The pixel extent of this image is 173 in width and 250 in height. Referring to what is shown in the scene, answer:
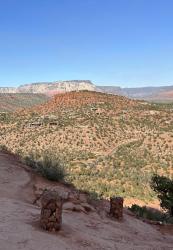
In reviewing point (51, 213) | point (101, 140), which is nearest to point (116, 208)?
point (51, 213)

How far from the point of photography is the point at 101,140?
198 ft

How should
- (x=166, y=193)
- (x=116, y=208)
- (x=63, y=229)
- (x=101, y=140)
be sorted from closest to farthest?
(x=63, y=229)
(x=116, y=208)
(x=166, y=193)
(x=101, y=140)

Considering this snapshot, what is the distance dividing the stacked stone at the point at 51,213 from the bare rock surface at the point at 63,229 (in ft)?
0.77

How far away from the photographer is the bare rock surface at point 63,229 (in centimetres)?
997

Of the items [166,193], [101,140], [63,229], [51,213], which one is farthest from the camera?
[101,140]

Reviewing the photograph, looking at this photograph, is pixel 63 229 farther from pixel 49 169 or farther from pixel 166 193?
pixel 166 193

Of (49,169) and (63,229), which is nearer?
(63,229)

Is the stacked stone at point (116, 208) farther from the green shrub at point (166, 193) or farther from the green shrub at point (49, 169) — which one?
the green shrub at point (166, 193)

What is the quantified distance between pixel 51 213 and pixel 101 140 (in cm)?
4926

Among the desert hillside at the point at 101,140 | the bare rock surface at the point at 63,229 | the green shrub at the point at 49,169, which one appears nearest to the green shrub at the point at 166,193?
A: the bare rock surface at the point at 63,229

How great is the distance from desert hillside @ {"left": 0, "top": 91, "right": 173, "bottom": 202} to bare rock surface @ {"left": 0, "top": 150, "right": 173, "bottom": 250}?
46.6 feet

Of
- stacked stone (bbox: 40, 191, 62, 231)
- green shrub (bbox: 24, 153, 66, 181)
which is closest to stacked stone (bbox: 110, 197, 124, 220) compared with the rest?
green shrub (bbox: 24, 153, 66, 181)

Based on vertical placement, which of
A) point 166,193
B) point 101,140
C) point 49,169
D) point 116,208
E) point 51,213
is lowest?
point 101,140

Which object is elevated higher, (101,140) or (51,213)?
(51,213)
